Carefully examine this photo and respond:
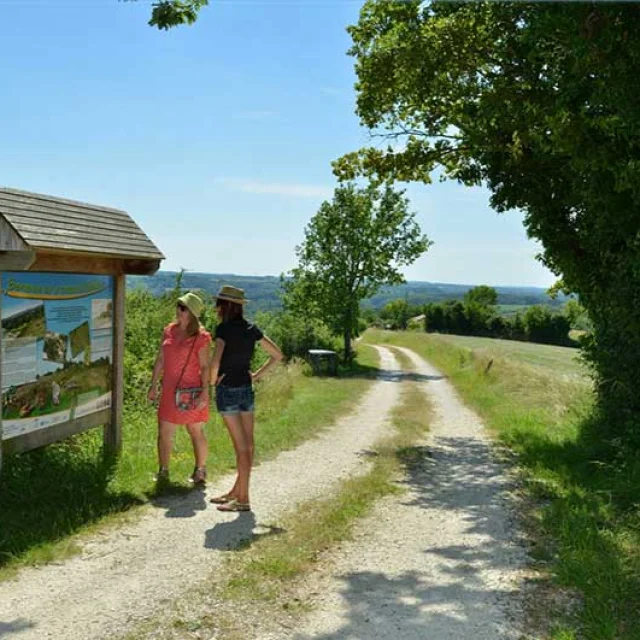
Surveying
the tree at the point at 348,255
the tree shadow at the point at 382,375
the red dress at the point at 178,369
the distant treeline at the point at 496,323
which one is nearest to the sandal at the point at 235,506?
the red dress at the point at 178,369

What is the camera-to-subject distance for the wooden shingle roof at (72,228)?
20.2ft

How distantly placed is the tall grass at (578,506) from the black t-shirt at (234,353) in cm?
315

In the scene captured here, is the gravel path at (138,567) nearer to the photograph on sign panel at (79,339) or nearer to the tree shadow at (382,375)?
the photograph on sign panel at (79,339)

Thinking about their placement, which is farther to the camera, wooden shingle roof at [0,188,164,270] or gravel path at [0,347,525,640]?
wooden shingle roof at [0,188,164,270]

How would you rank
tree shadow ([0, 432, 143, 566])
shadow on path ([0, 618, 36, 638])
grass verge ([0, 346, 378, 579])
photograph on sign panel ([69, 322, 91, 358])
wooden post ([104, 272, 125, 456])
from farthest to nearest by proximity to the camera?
wooden post ([104, 272, 125, 456]), photograph on sign panel ([69, 322, 91, 358]), tree shadow ([0, 432, 143, 566]), grass verge ([0, 346, 378, 579]), shadow on path ([0, 618, 36, 638])

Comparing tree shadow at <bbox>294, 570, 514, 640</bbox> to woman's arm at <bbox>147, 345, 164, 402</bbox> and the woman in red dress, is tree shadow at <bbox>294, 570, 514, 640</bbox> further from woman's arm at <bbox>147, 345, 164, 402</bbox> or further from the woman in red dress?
woman's arm at <bbox>147, 345, 164, 402</bbox>

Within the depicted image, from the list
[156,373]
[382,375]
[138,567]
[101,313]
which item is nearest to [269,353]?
[156,373]

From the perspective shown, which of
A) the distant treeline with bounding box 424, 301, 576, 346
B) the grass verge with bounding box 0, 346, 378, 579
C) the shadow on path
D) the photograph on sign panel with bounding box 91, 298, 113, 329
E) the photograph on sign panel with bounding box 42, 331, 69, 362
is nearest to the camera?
the shadow on path

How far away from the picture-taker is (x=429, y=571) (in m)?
5.14

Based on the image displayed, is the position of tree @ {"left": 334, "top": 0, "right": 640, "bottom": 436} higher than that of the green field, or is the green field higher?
tree @ {"left": 334, "top": 0, "right": 640, "bottom": 436}

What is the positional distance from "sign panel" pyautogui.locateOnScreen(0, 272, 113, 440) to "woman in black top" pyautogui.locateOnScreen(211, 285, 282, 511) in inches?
66.0

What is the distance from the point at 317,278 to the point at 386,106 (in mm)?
24259

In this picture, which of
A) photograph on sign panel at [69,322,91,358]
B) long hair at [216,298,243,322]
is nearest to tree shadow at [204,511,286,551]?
long hair at [216,298,243,322]

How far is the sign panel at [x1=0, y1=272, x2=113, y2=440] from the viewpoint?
616 cm
